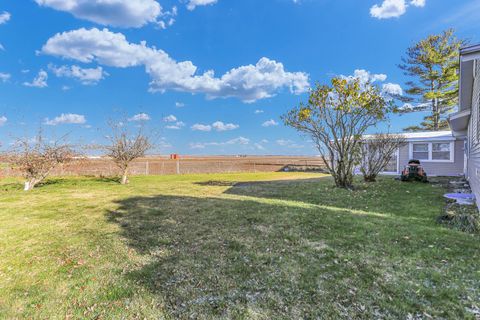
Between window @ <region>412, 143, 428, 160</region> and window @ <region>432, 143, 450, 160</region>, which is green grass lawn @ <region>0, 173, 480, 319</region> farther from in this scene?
window @ <region>432, 143, 450, 160</region>

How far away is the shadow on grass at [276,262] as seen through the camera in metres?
2.37

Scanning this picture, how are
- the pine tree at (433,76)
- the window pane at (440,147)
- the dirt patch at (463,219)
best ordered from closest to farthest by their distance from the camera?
the dirt patch at (463,219) < the window pane at (440,147) < the pine tree at (433,76)

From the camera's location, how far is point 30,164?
11023 mm

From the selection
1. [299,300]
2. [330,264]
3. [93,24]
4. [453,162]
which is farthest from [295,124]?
[93,24]

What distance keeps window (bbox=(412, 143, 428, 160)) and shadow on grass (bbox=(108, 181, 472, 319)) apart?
12382mm

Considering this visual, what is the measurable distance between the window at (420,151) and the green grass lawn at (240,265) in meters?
10.8

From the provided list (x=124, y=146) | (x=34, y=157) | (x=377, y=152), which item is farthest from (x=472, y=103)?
(x=34, y=157)

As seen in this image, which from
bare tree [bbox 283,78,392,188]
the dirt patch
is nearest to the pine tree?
bare tree [bbox 283,78,392,188]

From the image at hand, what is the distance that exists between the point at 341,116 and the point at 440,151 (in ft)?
29.4

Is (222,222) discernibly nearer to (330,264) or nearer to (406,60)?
(330,264)

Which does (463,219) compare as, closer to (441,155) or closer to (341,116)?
(341,116)

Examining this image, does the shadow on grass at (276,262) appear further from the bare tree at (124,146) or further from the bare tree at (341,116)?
the bare tree at (124,146)

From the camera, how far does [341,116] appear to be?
9.85 metres

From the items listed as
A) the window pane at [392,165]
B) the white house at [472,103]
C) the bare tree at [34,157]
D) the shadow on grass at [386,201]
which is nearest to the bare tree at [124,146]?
the bare tree at [34,157]
